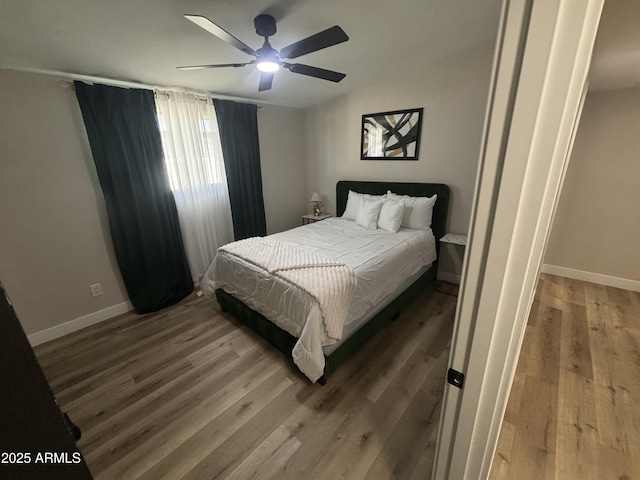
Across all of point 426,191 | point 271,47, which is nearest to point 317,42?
point 271,47

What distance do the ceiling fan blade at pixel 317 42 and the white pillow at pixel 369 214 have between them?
5.94 ft

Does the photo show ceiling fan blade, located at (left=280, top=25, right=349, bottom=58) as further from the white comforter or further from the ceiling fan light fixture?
the white comforter

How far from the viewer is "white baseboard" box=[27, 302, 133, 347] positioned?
233cm

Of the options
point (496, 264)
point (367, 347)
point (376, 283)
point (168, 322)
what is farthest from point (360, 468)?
point (168, 322)

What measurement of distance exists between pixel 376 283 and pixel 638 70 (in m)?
2.73

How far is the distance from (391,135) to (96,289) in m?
3.77

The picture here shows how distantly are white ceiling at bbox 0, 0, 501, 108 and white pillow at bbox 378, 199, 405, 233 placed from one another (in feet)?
4.98

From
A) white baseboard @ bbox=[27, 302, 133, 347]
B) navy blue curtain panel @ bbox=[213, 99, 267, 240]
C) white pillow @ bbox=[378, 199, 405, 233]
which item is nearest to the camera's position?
white baseboard @ bbox=[27, 302, 133, 347]

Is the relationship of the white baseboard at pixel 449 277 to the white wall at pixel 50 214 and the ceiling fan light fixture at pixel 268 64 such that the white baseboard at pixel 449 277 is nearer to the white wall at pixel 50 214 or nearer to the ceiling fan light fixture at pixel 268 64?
the ceiling fan light fixture at pixel 268 64

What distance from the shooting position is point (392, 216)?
9.69 ft

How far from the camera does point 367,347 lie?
2.16 m

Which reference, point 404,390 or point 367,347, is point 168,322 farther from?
point 404,390

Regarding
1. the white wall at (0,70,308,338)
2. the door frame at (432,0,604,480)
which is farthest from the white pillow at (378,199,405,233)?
the white wall at (0,70,308,338)

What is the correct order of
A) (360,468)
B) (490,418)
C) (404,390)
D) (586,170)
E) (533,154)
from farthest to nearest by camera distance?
(586,170)
(404,390)
(360,468)
(490,418)
(533,154)
